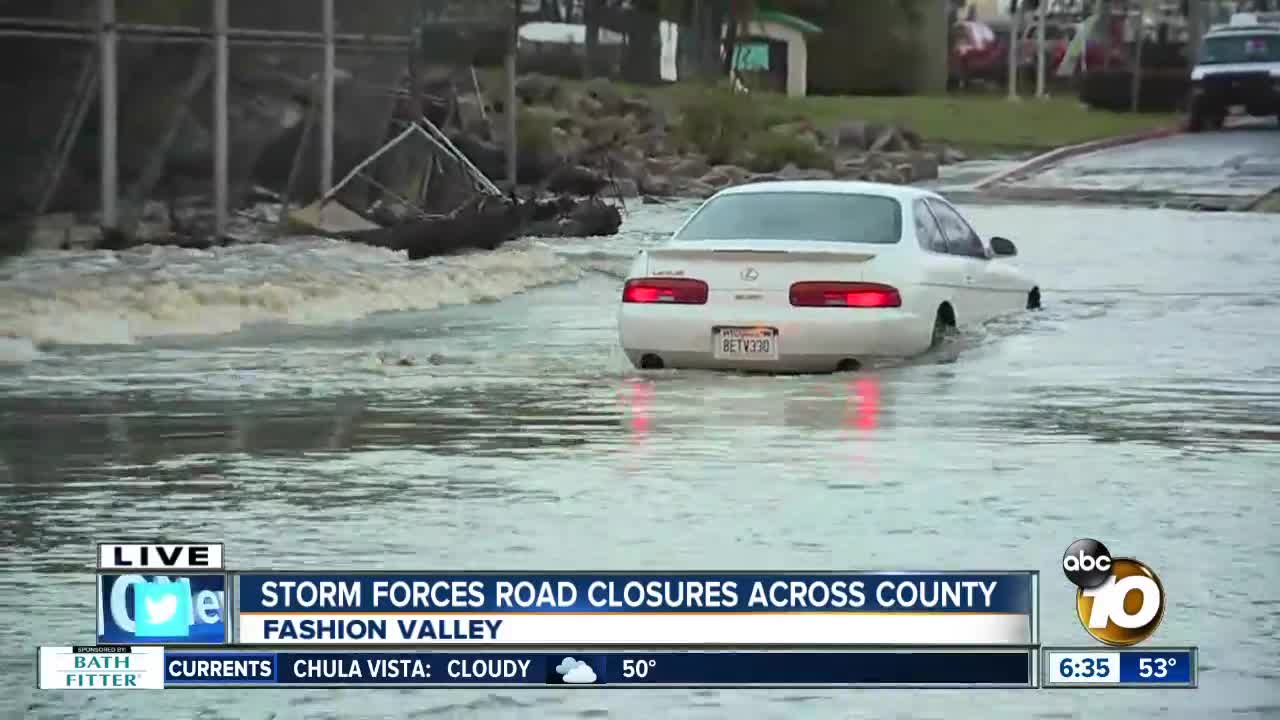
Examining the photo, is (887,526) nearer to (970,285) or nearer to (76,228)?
(970,285)

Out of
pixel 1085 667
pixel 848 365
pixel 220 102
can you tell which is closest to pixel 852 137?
pixel 220 102

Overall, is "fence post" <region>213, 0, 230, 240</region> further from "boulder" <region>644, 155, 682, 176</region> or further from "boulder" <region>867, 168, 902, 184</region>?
"boulder" <region>867, 168, 902, 184</region>

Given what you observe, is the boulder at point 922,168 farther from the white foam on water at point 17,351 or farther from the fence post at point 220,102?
the white foam on water at point 17,351

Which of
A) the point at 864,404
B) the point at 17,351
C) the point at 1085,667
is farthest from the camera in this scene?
the point at 17,351

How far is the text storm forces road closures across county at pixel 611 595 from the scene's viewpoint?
927 cm

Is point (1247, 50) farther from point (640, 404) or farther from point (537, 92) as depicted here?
point (640, 404)

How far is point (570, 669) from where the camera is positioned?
8820 mm

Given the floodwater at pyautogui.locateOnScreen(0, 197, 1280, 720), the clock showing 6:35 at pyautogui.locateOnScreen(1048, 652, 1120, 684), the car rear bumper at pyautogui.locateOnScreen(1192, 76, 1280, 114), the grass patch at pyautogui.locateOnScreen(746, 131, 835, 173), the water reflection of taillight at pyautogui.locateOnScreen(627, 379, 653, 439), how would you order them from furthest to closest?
→ 1. the car rear bumper at pyautogui.locateOnScreen(1192, 76, 1280, 114)
2. the grass patch at pyautogui.locateOnScreen(746, 131, 835, 173)
3. the water reflection of taillight at pyautogui.locateOnScreen(627, 379, 653, 439)
4. the floodwater at pyautogui.locateOnScreen(0, 197, 1280, 720)
5. the clock showing 6:35 at pyautogui.locateOnScreen(1048, 652, 1120, 684)

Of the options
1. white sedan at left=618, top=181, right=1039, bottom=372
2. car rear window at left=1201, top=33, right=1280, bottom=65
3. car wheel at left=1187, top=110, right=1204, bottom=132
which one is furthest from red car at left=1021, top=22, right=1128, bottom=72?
white sedan at left=618, top=181, right=1039, bottom=372

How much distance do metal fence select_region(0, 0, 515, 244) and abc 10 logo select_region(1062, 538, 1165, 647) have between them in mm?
17961

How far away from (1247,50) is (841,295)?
46280 mm

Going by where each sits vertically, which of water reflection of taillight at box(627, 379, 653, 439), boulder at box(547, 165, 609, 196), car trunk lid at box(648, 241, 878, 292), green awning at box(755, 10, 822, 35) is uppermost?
green awning at box(755, 10, 822, 35)

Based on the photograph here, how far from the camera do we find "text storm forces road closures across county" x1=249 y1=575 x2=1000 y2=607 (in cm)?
927

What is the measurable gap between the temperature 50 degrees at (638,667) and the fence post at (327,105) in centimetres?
2291
